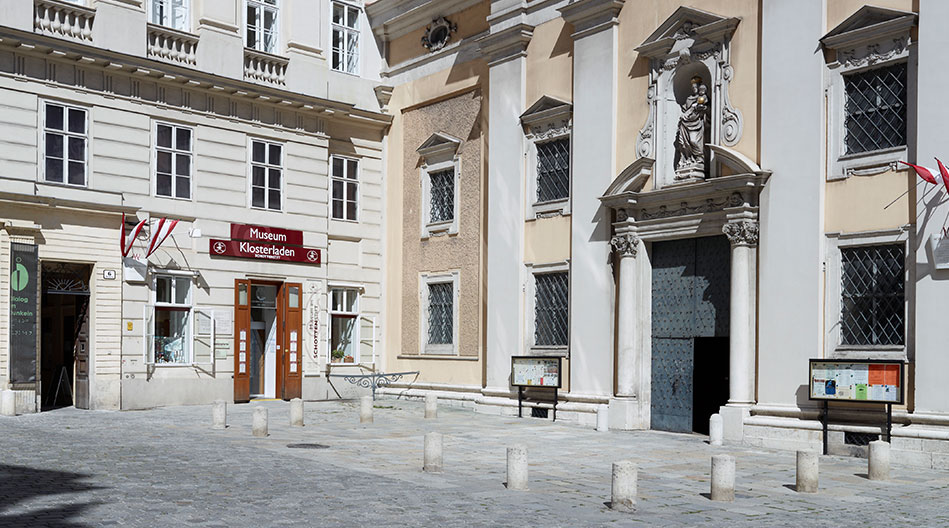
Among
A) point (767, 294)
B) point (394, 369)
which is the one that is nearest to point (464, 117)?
point (394, 369)

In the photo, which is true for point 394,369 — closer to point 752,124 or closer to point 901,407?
point 752,124

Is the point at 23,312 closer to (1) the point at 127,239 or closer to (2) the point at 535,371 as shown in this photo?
(1) the point at 127,239

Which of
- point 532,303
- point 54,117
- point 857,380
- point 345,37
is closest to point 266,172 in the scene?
point 345,37

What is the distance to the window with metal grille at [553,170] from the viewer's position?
885 inches

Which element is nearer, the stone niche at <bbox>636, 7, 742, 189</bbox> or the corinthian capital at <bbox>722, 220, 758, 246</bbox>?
the corinthian capital at <bbox>722, 220, 758, 246</bbox>

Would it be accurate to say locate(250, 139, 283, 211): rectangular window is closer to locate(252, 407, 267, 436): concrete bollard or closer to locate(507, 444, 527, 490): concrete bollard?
locate(252, 407, 267, 436): concrete bollard

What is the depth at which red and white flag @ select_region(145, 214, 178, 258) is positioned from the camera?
22.6 meters

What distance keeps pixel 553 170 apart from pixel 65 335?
40.1 ft

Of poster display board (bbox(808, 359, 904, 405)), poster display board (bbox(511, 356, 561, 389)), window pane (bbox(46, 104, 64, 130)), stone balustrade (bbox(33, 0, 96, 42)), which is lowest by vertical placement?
poster display board (bbox(511, 356, 561, 389))

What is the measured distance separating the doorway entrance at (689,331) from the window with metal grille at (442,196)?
23.4ft

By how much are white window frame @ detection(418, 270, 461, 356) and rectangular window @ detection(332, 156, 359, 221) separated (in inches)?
111

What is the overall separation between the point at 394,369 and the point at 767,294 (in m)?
12.3

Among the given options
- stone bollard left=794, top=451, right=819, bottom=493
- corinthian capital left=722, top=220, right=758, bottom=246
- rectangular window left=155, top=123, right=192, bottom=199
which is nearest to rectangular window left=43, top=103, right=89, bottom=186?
rectangular window left=155, top=123, right=192, bottom=199

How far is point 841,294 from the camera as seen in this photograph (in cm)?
1688
